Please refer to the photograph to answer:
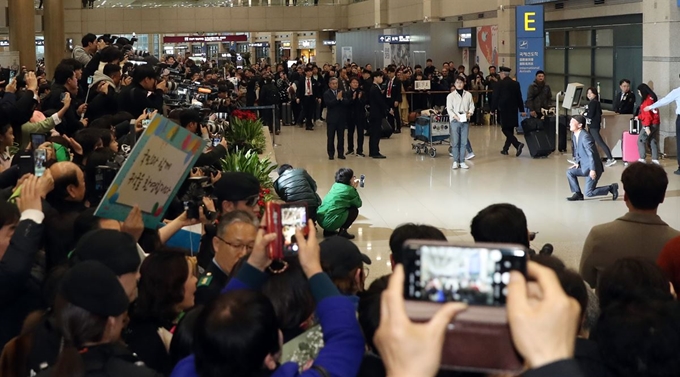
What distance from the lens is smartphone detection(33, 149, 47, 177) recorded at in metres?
5.04

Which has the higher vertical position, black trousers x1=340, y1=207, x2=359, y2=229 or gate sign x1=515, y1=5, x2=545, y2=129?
gate sign x1=515, y1=5, x2=545, y2=129

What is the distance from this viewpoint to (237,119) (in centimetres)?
1661

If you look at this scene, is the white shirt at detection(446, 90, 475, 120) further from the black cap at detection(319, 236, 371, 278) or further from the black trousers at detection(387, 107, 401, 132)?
A: the black cap at detection(319, 236, 371, 278)

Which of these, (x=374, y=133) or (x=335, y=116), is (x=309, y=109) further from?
(x=374, y=133)

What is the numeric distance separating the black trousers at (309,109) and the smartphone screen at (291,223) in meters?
24.0

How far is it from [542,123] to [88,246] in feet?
54.7

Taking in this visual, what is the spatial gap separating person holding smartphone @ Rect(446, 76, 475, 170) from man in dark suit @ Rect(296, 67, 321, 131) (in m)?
9.15

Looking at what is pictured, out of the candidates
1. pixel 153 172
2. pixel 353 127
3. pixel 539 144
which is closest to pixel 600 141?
pixel 539 144

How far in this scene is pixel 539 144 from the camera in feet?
63.0

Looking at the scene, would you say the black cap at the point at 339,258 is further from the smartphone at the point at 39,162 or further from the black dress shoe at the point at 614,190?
the black dress shoe at the point at 614,190

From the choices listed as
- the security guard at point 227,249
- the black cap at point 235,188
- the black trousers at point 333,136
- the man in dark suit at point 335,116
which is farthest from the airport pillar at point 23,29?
the security guard at point 227,249

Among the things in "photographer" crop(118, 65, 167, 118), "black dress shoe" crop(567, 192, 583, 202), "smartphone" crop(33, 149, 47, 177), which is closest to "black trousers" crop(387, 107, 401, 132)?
"black dress shoe" crop(567, 192, 583, 202)

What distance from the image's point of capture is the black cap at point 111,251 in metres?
3.63

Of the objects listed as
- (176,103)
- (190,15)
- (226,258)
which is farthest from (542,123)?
(190,15)
